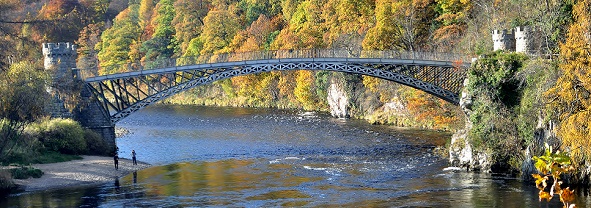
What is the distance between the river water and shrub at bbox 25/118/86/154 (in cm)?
490

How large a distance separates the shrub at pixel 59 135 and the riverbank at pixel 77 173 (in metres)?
1.24

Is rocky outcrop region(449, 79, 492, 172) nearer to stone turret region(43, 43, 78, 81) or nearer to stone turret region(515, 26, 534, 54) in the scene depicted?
stone turret region(515, 26, 534, 54)

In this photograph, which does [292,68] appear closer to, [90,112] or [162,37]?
[90,112]

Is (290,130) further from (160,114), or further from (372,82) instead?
(160,114)

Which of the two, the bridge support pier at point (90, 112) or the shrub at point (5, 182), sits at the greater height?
the bridge support pier at point (90, 112)

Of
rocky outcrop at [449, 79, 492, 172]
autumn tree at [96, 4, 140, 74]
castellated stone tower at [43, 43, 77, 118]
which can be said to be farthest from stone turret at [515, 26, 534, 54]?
autumn tree at [96, 4, 140, 74]

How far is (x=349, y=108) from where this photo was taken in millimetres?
76812

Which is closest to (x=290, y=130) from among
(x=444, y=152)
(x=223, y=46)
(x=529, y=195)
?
(x=444, y=152)

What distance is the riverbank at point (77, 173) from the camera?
1547 inches

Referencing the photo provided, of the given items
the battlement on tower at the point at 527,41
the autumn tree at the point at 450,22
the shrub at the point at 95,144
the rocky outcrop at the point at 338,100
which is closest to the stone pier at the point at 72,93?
the shrub at the point at 95,144

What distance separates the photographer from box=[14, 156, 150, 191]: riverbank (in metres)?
39.3

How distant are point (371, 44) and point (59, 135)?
33.8m

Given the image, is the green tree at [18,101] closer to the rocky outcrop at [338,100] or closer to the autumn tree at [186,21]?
the rocky outcrop at [338,100]

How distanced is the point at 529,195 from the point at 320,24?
187ft
